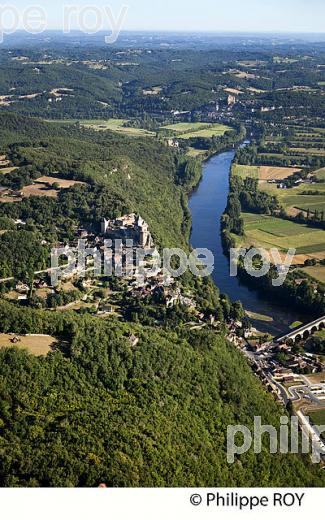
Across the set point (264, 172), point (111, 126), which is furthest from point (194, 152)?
point (111, 126)

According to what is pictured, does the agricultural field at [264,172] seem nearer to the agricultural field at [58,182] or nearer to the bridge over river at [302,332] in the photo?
the agricultural field at [58,182]

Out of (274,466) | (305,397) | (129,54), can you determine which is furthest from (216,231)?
(129,54)

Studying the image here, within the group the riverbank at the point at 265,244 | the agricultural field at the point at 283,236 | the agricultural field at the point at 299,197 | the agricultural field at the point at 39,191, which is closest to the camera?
the riverbank at the point at 265,244

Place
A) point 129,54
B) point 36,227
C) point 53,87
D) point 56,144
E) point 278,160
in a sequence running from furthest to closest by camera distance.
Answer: point 129,54, point 53,87, point 278,160, point 56,144, point 36,227

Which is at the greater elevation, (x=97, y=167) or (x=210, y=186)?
(x=97, y=167)

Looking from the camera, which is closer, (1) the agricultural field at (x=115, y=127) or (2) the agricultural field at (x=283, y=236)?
(2) the agricultural field at (x=283, y=236)

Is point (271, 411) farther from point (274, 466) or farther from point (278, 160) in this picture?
point (278, 160)

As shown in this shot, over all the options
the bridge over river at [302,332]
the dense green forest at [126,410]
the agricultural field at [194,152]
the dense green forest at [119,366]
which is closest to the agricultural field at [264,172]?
the dense green forest at [119,366]
